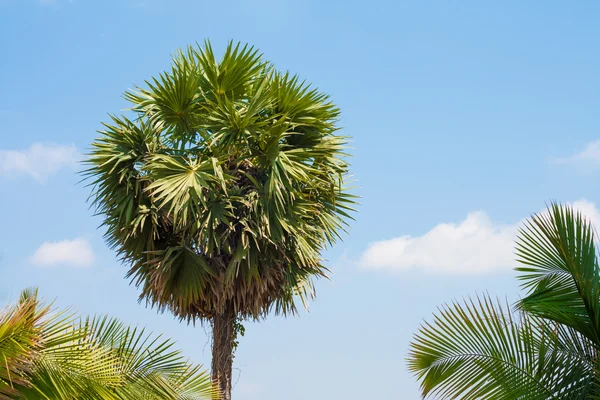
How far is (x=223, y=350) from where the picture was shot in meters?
11.1

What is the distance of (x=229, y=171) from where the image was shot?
36.4 feet

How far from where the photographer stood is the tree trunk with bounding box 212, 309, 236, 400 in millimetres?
11000

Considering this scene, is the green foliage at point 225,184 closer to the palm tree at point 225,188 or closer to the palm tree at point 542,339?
the palm tree at point 225,188

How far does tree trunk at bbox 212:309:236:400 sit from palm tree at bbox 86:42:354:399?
0.02 metres

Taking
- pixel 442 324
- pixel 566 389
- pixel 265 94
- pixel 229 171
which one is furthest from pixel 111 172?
pixel 566 389

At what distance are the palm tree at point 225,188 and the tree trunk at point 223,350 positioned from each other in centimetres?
2

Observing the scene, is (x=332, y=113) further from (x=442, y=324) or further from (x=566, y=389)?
(x=566, y=389)

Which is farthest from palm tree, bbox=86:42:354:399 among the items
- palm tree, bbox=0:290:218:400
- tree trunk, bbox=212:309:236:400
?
palm tree, bbox=0:290:218:400

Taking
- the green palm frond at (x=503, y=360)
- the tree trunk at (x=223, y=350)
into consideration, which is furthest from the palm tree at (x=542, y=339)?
the tree trunk at (x=223, y=350)

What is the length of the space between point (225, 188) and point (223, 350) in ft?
9.11

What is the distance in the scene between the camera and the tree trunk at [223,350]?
1100 cm

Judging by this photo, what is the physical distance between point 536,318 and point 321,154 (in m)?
5.89

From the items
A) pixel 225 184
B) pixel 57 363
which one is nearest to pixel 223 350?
pixel 225 184

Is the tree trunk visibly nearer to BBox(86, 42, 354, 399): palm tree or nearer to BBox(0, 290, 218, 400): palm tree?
BBox(86, 42, 354, 399): palm tree
